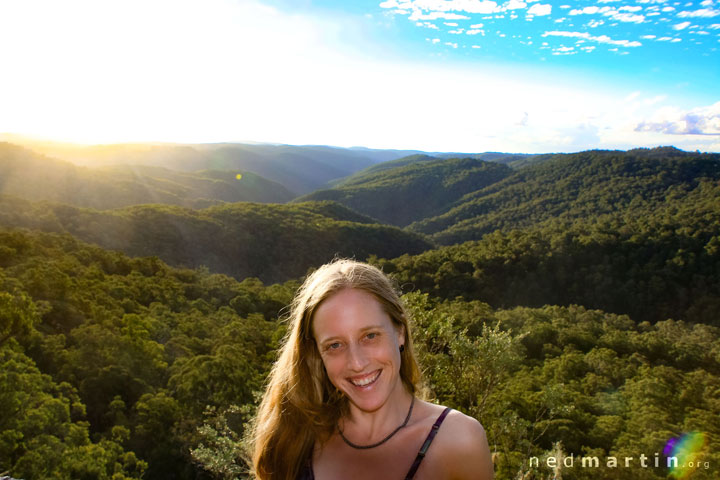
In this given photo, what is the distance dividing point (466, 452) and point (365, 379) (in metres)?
0.55

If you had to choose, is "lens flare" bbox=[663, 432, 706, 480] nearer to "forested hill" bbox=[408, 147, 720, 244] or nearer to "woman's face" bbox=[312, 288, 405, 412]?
"woman's face" bbox=[312, 288, 405, 412]

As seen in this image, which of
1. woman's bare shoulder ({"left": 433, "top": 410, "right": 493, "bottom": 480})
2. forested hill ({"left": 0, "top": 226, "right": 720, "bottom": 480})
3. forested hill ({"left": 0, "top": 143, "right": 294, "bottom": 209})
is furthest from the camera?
forested hill ({"left": 0, "top": 143, "right": 294, "bottom": 209})

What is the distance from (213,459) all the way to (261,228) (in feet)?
208

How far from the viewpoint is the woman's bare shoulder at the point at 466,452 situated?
6.10 ft

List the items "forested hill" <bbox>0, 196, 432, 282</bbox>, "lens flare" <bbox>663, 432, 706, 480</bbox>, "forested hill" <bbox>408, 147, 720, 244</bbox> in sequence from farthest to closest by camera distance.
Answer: "forested hill" <bbox>408, 147, 720, 244</bbox> → "forested hill" <bbox>0, 196, 432, 282</bbox> → "lens flare" <bbox>663, 432, 706, 480</bbox>

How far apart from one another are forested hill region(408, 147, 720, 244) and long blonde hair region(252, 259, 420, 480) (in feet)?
344

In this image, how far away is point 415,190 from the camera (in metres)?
165

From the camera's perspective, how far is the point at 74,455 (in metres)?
8.05

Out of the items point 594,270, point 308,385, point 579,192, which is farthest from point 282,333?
point 579,192

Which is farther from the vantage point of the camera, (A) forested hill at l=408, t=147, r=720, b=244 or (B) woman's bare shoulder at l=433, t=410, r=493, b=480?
(A) forested hill at l=408, t=147, r=720, b=244

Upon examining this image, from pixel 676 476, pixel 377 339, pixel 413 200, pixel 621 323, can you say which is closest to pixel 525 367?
pixel 676 476

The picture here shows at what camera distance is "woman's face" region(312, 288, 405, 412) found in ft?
6.79

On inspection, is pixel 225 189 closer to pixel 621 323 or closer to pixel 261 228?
pixel 261 228

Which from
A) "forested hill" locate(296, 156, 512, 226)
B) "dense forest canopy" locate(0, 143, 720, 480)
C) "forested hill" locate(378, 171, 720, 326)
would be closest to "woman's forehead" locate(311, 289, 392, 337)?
"dense forest canopy" locate(0, 143, 720, 480)
